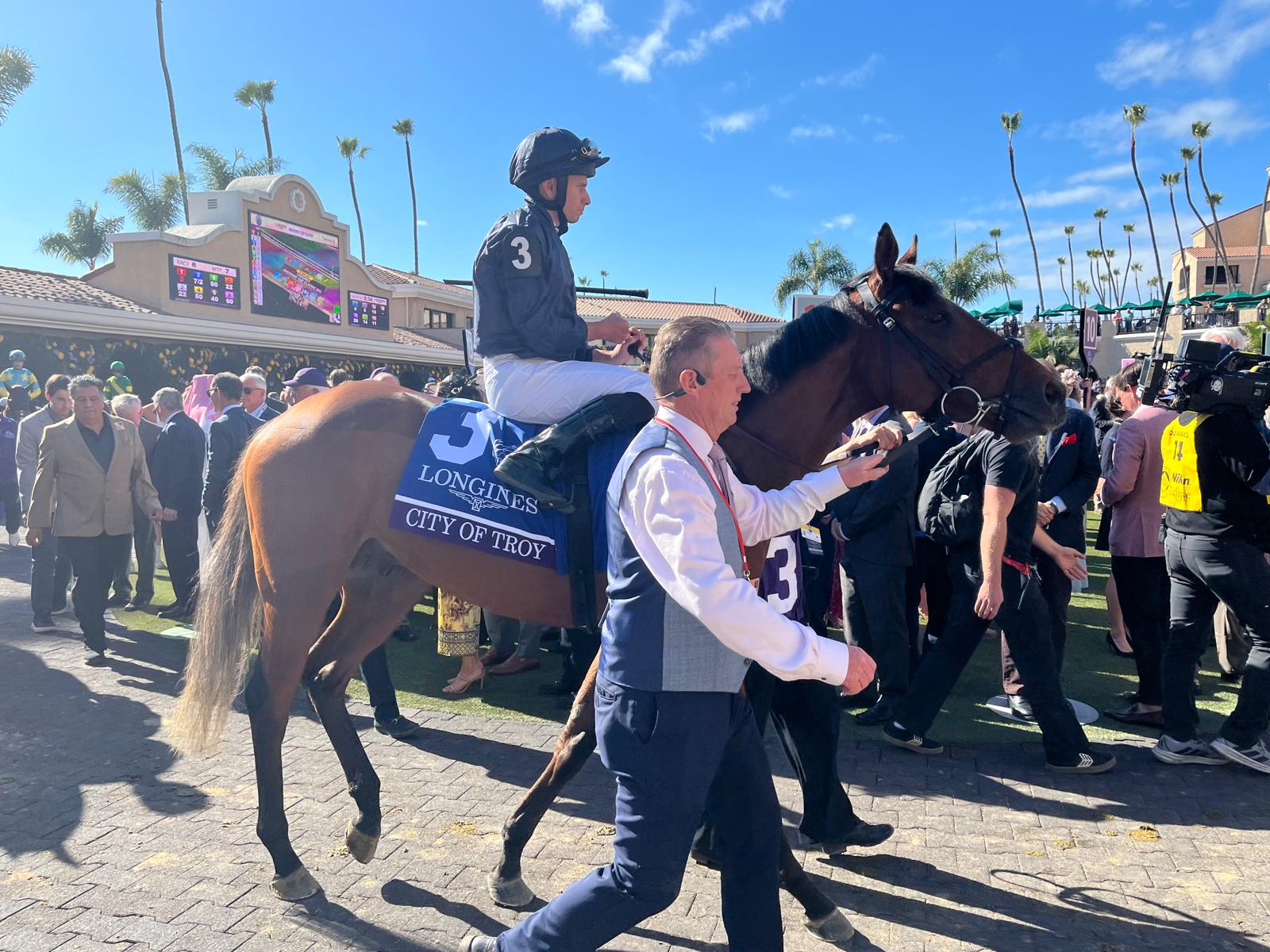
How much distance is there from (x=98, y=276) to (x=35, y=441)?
16146 mm

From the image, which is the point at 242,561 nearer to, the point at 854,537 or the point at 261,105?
the point at 854,537

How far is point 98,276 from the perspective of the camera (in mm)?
22141

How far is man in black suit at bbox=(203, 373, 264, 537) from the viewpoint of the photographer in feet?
22.2

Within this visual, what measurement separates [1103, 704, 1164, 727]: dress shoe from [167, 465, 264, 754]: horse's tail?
5.00 meters

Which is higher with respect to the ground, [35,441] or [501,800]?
[35,441]

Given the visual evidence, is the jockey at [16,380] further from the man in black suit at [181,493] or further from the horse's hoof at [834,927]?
the horse's hoof at [834,927]

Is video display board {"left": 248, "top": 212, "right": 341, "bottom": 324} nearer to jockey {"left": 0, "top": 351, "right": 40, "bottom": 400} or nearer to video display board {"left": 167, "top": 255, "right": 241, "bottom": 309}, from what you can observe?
video display board {"left": 167, "top": 255, "right": 241, "bottom": 309}

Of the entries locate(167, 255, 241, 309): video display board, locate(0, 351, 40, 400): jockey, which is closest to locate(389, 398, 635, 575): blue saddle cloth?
locate(0, 351, 40, 400): jockey

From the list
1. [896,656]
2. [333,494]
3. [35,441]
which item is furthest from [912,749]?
[35,441]

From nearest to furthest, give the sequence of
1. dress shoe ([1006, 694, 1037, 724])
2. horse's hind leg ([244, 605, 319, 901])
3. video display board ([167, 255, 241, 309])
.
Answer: horse's hind leg ([244, 605, 319, 901]), dress shoe ([1006, 694, 1037, 724]), video display board ([167, 255, 241, 309])

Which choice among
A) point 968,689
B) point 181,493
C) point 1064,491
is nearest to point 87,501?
point 181,493

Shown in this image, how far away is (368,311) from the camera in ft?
96.0

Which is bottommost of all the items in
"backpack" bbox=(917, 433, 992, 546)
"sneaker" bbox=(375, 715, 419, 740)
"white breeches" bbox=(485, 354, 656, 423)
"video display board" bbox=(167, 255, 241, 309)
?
"sneaker" bbox=(375, 715, 419, 740)

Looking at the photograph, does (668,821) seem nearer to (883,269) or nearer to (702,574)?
(702,574)
